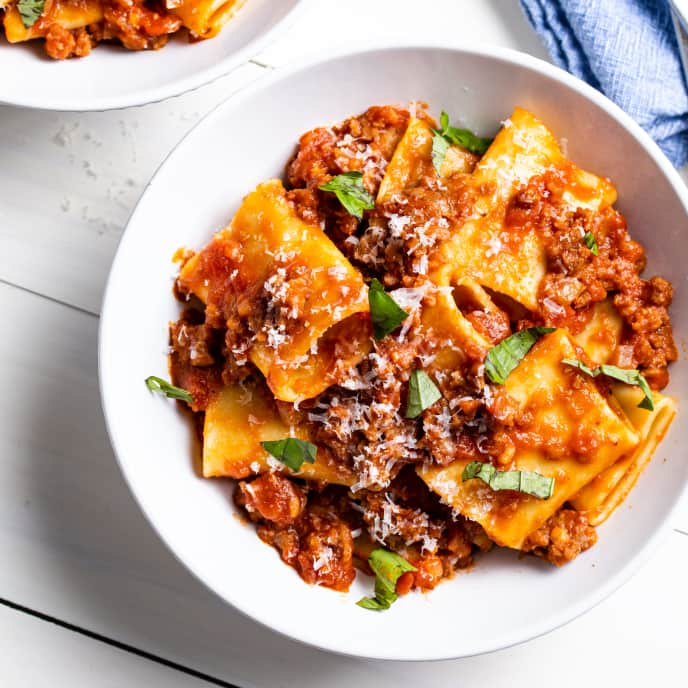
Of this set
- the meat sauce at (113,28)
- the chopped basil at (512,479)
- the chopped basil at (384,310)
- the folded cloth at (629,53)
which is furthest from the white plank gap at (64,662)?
the folded cloth at (629,53)

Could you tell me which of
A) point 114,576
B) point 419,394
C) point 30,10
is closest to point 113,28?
point 30,10

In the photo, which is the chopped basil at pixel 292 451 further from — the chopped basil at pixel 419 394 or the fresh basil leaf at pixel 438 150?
the fresh basil leaf at pixel 438 150

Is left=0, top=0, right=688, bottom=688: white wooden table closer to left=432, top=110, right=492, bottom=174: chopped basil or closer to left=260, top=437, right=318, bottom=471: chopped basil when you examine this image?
left=432, top=110, right=492, bottom=174: chopped basil

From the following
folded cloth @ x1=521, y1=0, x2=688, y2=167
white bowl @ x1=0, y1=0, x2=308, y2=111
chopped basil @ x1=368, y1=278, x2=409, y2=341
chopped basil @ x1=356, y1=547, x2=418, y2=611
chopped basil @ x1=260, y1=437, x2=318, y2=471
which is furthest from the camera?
folded cloth @ x1=521, y1=0, x2=688, y2=167

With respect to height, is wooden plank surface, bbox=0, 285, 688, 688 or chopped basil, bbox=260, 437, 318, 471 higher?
chopped basil, bbox=260, 437, 318, 471

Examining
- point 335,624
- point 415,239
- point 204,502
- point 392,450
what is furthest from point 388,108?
point 335,624

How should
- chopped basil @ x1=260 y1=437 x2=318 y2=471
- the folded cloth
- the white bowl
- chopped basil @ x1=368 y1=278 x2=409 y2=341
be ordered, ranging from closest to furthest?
chopped basil @ x1=368 y1=278 x2=409 y2=341 → chopped basil @ x1=260 y1=437 x2=318 y2=471 → the white bowl → the folded cloth

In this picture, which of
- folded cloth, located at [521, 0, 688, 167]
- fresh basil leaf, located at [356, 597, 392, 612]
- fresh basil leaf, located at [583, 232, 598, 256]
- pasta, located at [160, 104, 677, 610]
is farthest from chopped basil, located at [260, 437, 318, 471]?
folded cloth, located at [521, 0, 688, 167]

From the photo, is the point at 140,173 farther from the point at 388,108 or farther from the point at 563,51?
the point at 563,51
